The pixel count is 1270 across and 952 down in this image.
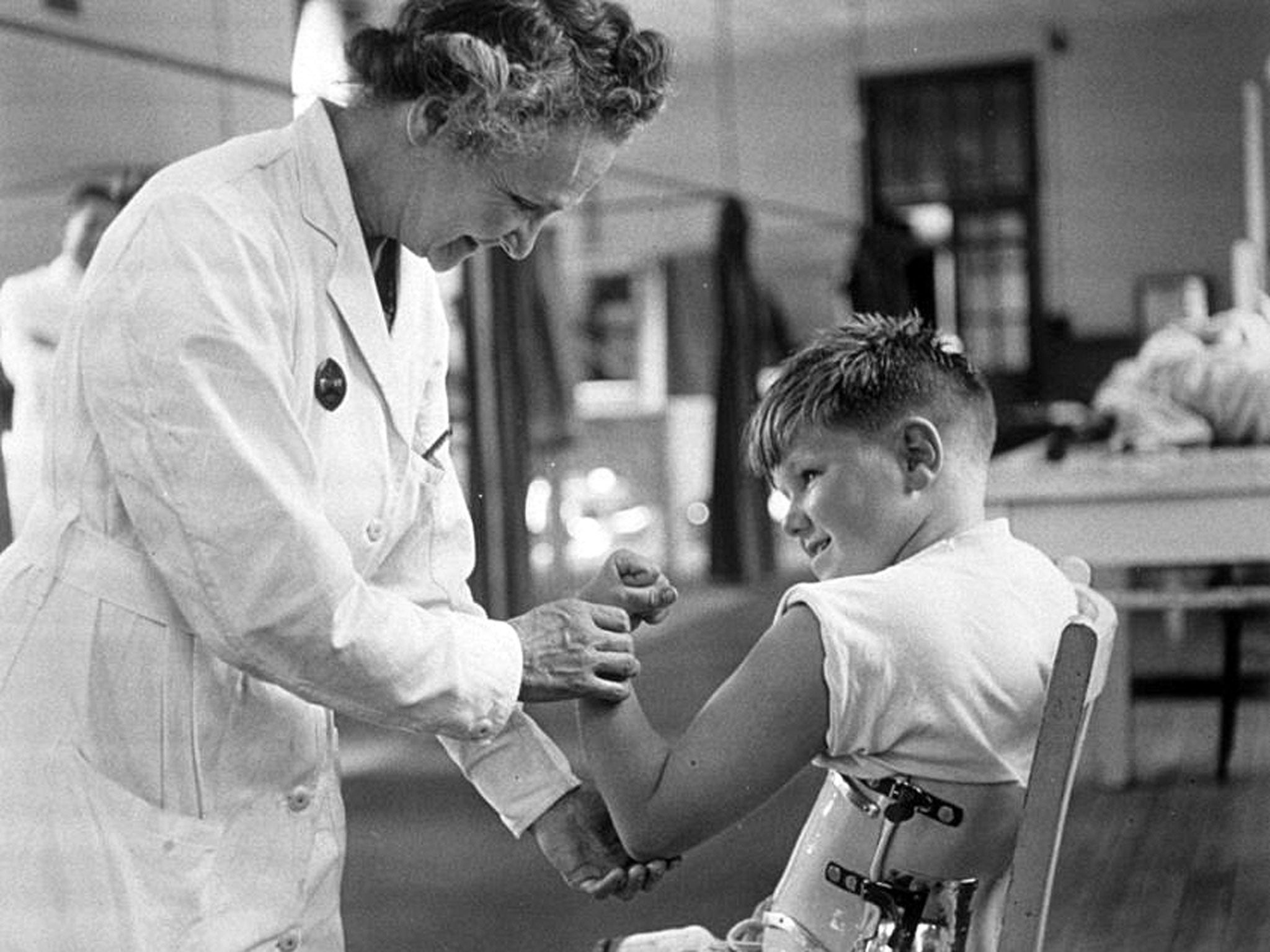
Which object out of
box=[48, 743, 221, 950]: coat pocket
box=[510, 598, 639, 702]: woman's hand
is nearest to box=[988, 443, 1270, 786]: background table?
box=[510, 598, 639, 702]: woman's hand

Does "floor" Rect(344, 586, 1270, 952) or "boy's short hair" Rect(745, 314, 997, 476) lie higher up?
"boy's short hair" Rect(745, 314, 997, 476)

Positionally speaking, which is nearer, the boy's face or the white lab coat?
the white lab coat

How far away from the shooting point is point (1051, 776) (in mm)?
1272

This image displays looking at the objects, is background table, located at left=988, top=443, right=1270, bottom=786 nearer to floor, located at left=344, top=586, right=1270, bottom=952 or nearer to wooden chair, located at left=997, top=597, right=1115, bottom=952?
floor, located at left=344, top=586, right=1270, bottom=952

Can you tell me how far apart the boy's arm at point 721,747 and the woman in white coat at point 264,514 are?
6 cm

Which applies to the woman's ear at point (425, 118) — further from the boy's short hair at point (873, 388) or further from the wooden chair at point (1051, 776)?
the wooden chair at point (1051, 776)

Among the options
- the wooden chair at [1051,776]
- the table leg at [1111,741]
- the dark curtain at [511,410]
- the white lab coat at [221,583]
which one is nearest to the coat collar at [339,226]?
the white lab coat at [221,583]

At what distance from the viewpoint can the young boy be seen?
4.52ft

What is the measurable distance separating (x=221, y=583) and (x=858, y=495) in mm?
573

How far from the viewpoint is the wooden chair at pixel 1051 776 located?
1.25 metres

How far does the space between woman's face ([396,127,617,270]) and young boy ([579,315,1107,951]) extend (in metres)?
0.30

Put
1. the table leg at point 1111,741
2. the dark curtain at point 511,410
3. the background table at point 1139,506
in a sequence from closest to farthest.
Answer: the dark curtain at point 511,410, the background table at point 1139,506, the table leg at point 1111,741

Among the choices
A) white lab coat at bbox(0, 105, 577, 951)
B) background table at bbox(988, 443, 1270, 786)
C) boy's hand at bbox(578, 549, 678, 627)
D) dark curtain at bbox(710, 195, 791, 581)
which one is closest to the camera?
white lab coat at bbox(0, 105, 577, 951)

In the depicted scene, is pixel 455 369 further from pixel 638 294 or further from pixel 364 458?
pixel 364 458
